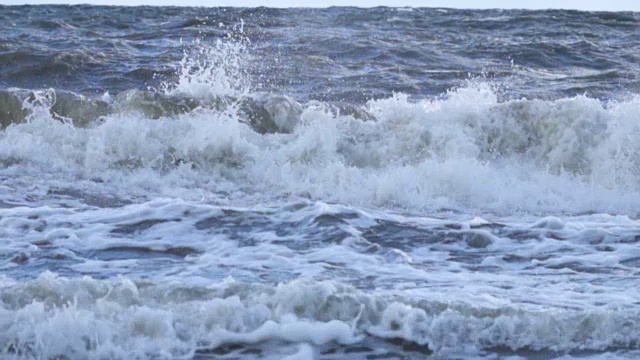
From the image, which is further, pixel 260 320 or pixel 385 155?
pixel 385 155

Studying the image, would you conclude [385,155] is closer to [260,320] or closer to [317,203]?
[317,203]

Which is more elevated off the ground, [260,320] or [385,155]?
[260,320]

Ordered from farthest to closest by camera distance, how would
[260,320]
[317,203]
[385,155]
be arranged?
[385,155], [317,203], [260,320]

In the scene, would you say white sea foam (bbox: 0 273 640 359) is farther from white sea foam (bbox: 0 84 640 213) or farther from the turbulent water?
white sea foam (bbox: 0 84 640 213)

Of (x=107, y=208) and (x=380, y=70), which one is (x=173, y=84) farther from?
(x=107, y=208)

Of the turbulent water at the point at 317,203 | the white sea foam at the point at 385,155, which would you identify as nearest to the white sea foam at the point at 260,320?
the turbulent water at the point at 317,203

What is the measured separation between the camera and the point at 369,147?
892 centimetres

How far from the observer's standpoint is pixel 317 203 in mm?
6383

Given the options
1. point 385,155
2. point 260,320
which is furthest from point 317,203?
point 385,155

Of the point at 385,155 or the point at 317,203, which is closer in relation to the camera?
the point at 317,203

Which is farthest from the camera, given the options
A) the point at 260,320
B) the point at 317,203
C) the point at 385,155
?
the point at 385,155

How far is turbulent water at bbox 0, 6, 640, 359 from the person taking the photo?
13.6 feet

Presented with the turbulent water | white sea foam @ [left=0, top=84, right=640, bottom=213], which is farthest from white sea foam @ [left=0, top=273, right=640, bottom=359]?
white sea foam @ [left=0, top=84, right=640, bottom=213]

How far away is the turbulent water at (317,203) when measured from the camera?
414 cm
